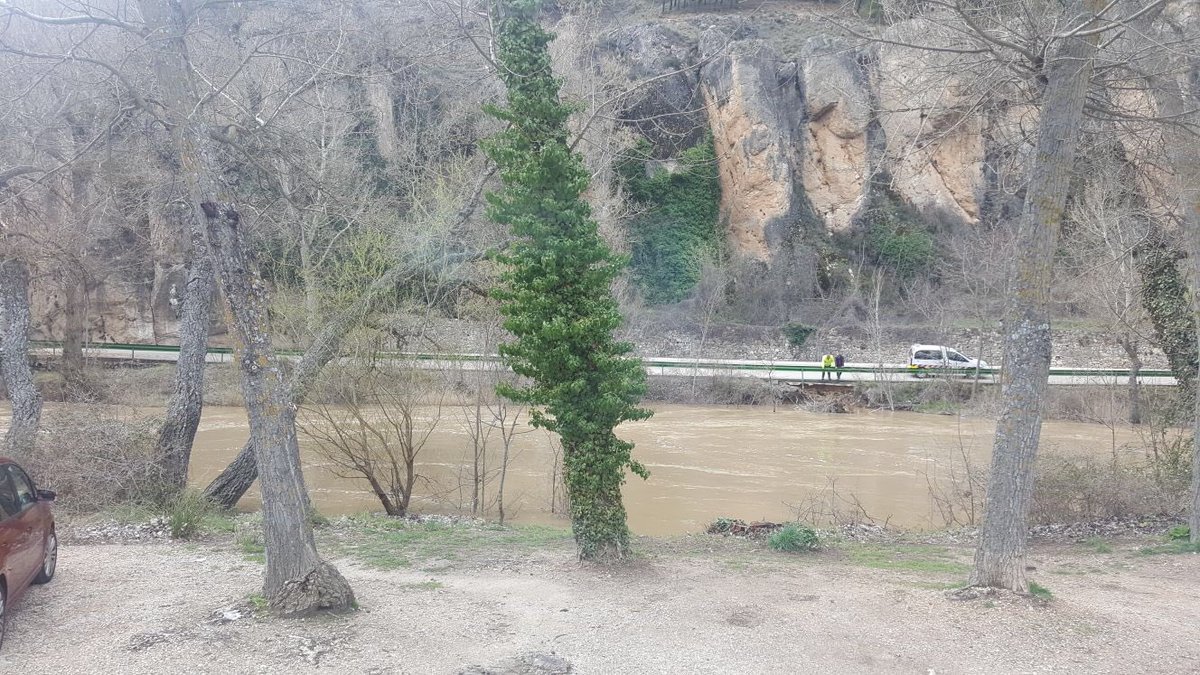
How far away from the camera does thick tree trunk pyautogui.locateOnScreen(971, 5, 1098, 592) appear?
6.59 metres

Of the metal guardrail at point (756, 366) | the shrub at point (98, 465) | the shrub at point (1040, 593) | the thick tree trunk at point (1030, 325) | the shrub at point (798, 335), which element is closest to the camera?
the thick tree trunk at point (1030, 325)

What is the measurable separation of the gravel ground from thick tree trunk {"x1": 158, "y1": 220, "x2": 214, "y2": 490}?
3503mm

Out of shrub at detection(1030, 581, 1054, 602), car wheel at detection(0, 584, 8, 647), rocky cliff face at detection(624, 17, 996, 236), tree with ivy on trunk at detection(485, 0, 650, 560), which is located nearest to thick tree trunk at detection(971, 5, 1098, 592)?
shrub at detection(1030, 581, 1054, 602)

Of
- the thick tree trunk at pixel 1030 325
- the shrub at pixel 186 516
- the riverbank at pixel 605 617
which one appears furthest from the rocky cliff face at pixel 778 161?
the thick tree trunk at pixel 1030 325

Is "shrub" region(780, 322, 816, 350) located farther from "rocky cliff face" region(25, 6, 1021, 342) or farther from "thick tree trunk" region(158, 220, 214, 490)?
"thick tree trunk" region(158, 220, 214, 490)

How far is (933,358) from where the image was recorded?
35562 mm

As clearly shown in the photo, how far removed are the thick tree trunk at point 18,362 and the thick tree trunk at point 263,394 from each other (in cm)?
749

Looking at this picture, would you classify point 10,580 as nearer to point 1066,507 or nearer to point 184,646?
point 184,646

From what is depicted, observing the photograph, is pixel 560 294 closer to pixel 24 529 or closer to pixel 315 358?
pixel 24 529

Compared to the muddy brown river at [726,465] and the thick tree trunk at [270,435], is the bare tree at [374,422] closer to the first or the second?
the muddy brown river at [726,465]

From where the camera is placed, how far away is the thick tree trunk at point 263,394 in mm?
6316

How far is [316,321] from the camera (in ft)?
43.3

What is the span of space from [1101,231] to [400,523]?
14.3m

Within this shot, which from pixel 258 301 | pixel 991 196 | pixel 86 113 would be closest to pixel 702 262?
pixel 991 196
